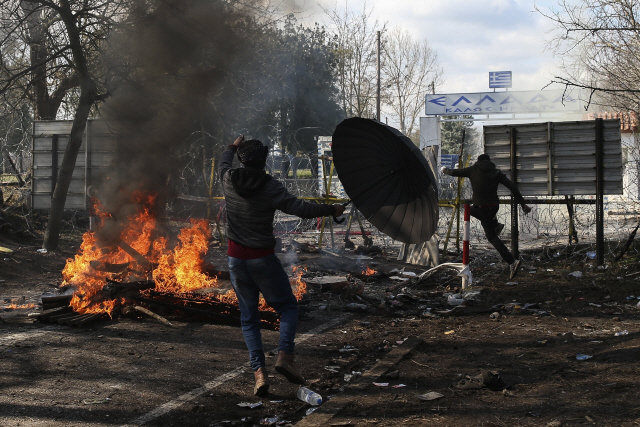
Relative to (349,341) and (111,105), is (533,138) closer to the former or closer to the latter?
(349,341)

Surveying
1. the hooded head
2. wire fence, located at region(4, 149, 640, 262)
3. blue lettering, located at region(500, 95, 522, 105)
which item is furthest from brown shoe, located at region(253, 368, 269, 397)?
blue lettering, located at region(500, 95, 522, 105)

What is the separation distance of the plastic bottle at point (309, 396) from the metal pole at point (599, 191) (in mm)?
7158

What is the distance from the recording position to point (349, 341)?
5.49 metres

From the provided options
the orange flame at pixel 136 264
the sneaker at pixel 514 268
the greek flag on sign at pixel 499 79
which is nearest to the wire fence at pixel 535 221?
the sneaker at pixel 514 268

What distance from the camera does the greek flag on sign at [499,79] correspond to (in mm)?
37125

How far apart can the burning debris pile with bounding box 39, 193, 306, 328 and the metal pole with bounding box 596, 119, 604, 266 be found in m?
5.18

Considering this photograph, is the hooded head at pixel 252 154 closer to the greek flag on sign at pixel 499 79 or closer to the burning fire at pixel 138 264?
the burning fire at pixel 138 264

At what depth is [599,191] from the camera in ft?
30.0

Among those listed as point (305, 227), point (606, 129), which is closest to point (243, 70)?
point (305, 227)

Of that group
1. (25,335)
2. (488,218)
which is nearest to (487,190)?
(488,218)

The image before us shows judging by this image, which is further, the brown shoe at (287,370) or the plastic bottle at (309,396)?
the brown shoe at (287,370)

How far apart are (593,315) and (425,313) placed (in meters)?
1.97

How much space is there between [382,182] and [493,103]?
30.1 m

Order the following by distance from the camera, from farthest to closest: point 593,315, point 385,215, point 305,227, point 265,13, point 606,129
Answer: point 305,227 < point 265,13 < point 606,129 < point 593,315 < point 385,215
